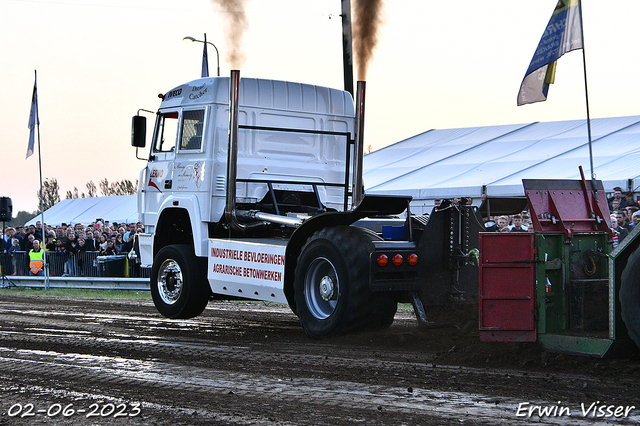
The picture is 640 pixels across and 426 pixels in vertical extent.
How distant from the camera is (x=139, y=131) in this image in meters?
11.5

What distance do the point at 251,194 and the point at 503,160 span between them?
13.9 meters

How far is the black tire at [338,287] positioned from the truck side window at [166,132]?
3416 millimetres

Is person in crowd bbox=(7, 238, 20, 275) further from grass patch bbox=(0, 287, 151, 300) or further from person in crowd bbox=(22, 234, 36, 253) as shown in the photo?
grass patch bbox=(0, 287, 151, 300)

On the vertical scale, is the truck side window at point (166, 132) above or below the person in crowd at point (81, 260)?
above

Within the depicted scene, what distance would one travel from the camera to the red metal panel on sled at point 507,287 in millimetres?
6727

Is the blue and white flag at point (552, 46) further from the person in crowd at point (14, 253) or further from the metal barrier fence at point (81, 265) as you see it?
the person in crowd at point (14, 253)

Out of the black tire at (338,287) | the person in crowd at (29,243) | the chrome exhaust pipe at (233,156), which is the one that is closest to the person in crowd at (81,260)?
the person in crowd at (29,243)

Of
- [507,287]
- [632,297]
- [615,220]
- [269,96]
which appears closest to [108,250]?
[269,96]

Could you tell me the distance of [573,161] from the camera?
20.6 meters

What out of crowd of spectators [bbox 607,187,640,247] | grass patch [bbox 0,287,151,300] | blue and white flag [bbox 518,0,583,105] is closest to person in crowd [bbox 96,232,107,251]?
grass patch [bbox 0,287,151,300]

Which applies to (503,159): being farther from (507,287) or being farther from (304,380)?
(304,380)

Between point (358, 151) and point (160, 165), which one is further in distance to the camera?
point (160, 165)

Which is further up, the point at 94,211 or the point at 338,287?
the point at 94,211

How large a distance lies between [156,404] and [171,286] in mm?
5704
